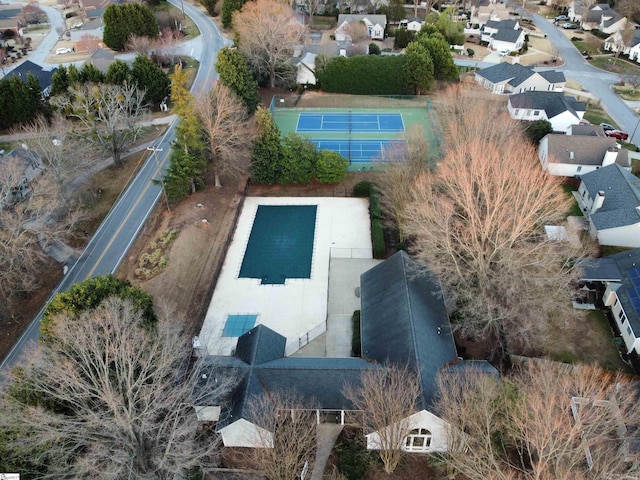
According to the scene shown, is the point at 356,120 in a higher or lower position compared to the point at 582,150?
lower

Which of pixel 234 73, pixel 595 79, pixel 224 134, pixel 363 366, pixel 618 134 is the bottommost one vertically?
pixel 595 79

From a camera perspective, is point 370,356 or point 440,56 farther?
point 440,56

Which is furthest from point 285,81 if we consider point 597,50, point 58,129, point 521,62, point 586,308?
point 597,50

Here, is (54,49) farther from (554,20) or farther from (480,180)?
(554,20)

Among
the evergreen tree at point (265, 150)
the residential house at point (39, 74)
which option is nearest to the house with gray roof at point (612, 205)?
the evergreen tree at point (265, 150)

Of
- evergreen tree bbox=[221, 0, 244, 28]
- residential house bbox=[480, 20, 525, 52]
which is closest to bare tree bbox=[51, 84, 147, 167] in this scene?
evergreen tree bbox=[221, 0, 244, 28]

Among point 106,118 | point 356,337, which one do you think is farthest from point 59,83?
point 356,337

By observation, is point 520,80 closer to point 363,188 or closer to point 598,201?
point 598,201

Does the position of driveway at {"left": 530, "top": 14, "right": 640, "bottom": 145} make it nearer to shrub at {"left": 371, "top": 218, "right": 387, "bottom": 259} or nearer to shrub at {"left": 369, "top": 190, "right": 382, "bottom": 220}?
shrub at {"left": 369, "top": 190, "right": 382, "bottom": 220}
